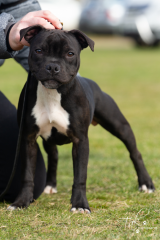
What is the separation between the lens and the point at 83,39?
313cm

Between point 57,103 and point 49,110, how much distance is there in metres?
0.08

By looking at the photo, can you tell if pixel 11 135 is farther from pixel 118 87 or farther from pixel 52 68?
pixel 118 87

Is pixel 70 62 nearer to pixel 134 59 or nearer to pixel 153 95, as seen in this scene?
pixel 153 95

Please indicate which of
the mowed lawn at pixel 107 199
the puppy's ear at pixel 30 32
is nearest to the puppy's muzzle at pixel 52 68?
the puppy's ear at pixel 30 32

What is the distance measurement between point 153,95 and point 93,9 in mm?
13520

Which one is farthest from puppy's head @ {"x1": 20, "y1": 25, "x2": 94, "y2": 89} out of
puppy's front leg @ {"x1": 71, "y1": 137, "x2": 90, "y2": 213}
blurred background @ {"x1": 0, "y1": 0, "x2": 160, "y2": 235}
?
blurred background @ {"x1": 0, "y1": 0, "x2": 160, "y2": 235}

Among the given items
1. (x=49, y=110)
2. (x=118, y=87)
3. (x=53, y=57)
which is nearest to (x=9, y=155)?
(x=49, y=110)

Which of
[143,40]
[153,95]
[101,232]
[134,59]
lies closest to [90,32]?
[143,40]

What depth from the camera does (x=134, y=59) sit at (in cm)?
1642

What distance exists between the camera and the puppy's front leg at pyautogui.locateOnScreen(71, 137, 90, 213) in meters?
3.21

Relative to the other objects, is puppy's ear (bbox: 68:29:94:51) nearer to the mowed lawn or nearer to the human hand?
the human hand

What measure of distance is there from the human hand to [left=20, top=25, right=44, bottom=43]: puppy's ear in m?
0.04

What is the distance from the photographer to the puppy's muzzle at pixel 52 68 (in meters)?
2.88

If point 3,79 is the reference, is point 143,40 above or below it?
below
